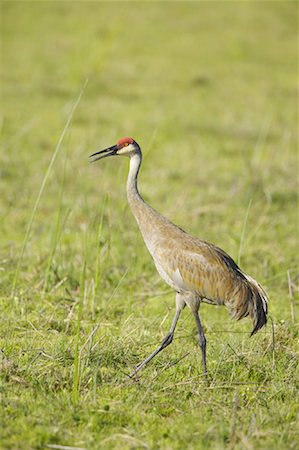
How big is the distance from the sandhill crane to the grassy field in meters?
0.26

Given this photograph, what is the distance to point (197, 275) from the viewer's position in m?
4.49

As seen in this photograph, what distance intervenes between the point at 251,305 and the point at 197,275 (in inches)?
14.6

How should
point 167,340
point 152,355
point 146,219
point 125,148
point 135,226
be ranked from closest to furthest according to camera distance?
point 152,355
point 167,340
point 146,219
point 125,148
point 135,226

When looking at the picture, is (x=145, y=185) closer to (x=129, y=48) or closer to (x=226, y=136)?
(x=226, y=136)

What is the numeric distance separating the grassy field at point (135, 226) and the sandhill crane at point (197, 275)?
0.26m

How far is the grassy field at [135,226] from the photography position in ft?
12.4

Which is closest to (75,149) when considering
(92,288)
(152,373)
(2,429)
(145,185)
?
(145,185)

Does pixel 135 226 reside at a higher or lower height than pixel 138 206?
lower

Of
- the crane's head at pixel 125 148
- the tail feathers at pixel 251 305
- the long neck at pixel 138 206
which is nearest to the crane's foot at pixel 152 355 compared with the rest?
the tail feathers at pixel 251 305

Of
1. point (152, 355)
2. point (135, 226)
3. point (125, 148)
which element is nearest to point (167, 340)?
point (152, 355)

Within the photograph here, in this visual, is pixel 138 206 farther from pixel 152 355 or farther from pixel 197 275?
pixel 152 355

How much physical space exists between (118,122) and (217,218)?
4229 millimetres

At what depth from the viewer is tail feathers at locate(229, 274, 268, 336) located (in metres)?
4.54

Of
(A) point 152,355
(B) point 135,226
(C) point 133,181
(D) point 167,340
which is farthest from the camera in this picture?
(B) point 135,226
